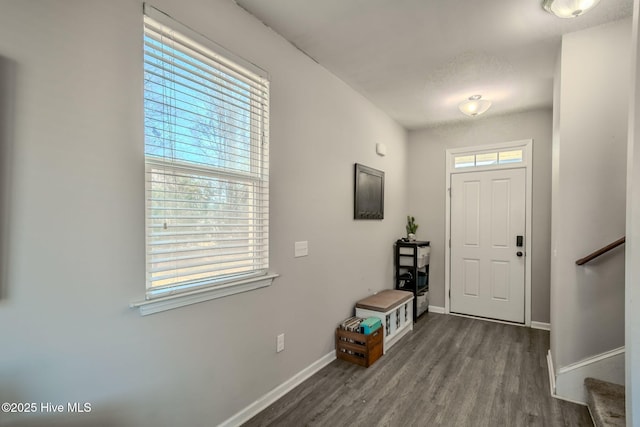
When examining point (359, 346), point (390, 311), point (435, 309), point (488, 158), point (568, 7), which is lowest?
point (435, 309)

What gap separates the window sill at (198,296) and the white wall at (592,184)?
2.17m

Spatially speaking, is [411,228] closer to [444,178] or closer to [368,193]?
[444,178]

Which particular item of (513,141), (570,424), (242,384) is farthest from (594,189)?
(242,384)

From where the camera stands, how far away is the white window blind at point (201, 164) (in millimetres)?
1561

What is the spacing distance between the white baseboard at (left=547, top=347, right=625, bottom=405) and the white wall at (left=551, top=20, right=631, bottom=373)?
0.04 m

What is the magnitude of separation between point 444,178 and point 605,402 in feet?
9.85

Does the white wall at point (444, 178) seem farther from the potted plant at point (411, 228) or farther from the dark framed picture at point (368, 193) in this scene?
the dark framed picture at point (368, 193)

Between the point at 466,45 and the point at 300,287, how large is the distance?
7.54ft

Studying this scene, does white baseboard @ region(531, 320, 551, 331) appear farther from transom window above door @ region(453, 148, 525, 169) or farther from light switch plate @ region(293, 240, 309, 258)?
light switch plate @ region(293, 240, 309, 258)

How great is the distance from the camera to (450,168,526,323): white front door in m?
3.94

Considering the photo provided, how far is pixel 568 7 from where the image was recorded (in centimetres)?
188

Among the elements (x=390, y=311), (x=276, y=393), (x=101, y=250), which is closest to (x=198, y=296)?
(x=101, y=250)

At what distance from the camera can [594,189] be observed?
7.16ft

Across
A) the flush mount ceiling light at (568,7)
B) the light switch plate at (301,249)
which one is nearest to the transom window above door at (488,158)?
the flush mount ceiling light at (568,7)
